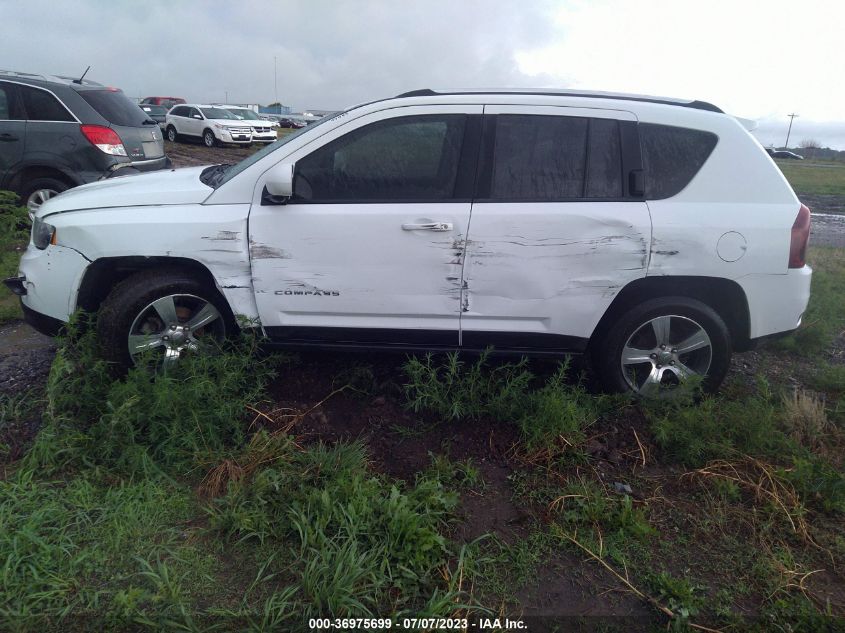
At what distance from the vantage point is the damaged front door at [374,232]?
3.51m

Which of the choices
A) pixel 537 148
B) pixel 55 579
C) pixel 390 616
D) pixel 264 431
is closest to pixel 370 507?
pixel 390 616

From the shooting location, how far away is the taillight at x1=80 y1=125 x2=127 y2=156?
709 cm

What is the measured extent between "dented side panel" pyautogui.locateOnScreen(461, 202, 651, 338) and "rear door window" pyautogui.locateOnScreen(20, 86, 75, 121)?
6.02 metres

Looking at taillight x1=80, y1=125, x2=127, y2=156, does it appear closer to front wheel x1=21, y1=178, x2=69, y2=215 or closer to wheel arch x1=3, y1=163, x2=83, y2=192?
wheel arch x1=3, y1=163, x2=83, y2=192

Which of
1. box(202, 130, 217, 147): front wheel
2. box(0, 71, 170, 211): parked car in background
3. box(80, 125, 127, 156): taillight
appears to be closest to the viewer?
box(0, 71, 170, 211): parked car in background

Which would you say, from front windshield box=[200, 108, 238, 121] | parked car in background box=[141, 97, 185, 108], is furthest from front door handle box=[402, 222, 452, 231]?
parked car in background box=[141, 97, 185, 108]

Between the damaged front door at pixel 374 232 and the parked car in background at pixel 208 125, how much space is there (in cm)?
2094

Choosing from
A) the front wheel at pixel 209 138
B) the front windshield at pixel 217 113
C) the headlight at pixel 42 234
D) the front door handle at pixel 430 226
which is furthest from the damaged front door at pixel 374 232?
the front windshield at pixel 217 113

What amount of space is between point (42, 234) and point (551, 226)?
3.11 meters

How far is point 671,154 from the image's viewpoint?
3.63 meters

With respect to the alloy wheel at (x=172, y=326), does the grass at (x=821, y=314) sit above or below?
below

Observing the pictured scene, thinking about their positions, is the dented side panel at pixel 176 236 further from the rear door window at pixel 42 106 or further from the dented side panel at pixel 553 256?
the rear door window at pixel 42 106

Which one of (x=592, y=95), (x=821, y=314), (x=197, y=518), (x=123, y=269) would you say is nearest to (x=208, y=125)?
(x=123, y=269)

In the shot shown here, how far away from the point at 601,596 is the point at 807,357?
343cm
